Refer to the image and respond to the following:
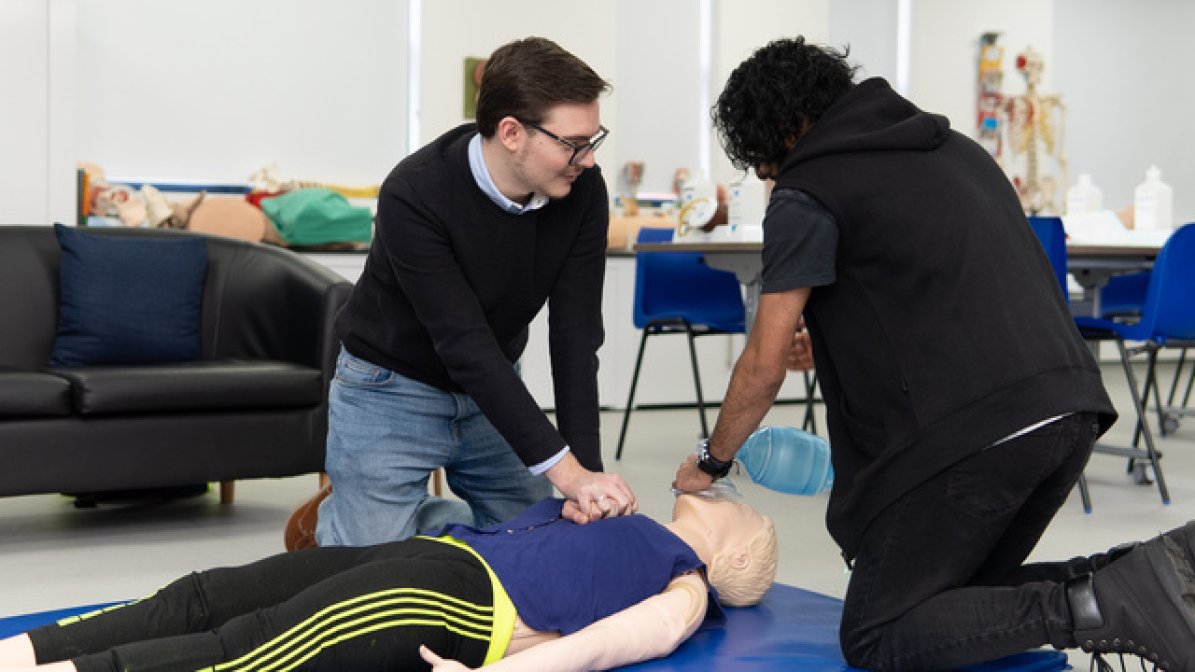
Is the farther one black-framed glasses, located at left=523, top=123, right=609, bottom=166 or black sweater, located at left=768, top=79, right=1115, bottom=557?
black-framed glasses, located at left=523, top=123, right=609, bottom=166

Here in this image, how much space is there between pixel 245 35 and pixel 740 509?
4390 millimetres

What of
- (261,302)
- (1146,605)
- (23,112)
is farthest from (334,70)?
(1146,605)

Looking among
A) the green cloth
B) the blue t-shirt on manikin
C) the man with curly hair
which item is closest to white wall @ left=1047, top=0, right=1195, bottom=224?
the green cloth

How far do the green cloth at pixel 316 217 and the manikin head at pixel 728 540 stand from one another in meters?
3.55

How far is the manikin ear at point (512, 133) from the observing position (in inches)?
82.9

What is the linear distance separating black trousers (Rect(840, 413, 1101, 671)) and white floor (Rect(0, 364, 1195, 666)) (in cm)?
88

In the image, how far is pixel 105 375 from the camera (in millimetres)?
3369

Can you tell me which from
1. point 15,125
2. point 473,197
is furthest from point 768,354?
point 15,125

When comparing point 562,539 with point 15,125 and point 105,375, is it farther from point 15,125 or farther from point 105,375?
point 15,125

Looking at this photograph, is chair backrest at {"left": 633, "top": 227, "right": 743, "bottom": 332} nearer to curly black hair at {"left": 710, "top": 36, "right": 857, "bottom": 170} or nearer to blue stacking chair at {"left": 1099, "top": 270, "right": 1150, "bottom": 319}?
blue stacking chair at {"left": 1099, "top": 270, "right": 1150, "bottom": 319}

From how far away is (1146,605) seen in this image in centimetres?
187

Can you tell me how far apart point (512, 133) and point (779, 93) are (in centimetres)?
43

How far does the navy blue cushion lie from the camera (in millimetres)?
3748

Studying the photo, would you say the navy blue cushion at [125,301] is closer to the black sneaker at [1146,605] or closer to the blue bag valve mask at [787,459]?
the blue bag valve mask at [787,459]
